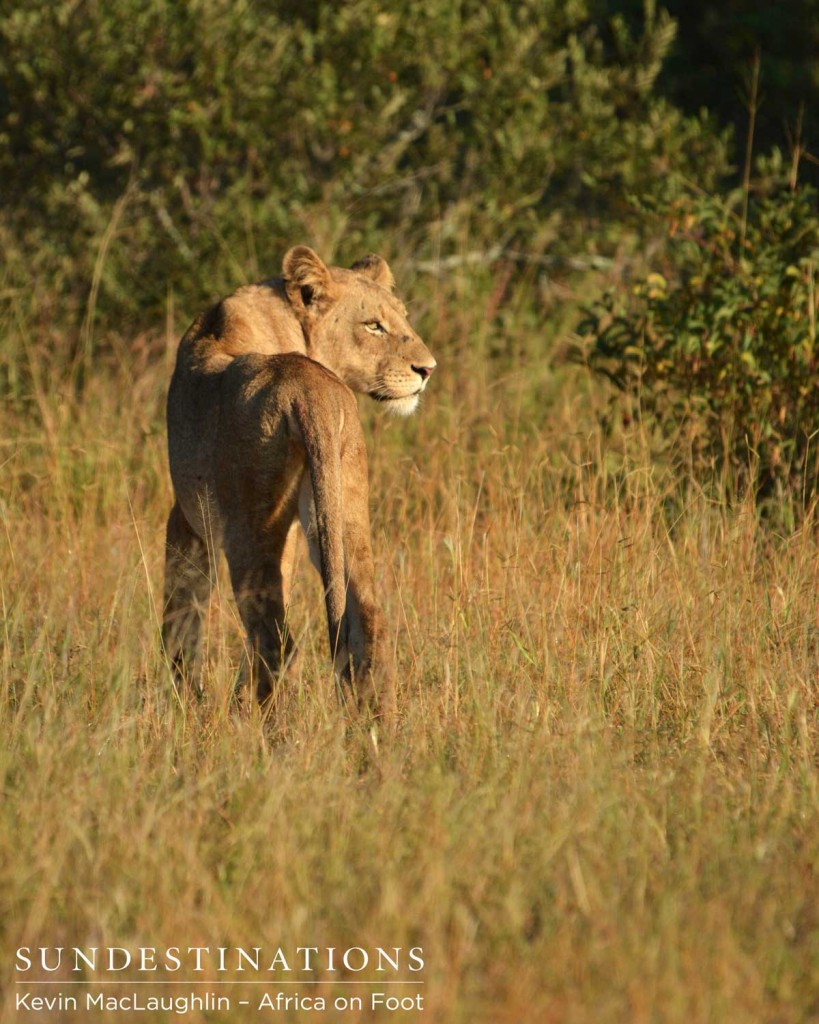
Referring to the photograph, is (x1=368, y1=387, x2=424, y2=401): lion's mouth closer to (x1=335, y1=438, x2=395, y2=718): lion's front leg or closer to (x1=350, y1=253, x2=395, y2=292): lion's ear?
(x1=350, y1=253, x2=395, y2=292): lion's ear

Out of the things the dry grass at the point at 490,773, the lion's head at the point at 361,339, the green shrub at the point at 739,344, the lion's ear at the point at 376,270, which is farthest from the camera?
the green shrub at the point at 739,344

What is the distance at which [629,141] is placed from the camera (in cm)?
834

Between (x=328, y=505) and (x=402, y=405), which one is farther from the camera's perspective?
(x=402, y=405)

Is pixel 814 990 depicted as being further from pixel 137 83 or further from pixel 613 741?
pixel 137 83

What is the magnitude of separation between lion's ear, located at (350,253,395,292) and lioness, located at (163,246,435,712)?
0.86 ft

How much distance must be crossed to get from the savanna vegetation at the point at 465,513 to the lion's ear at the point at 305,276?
0.90m

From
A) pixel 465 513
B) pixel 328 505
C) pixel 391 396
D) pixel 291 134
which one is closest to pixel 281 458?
pixel 328 505

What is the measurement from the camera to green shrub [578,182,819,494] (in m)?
5.52

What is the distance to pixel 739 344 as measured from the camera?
223 inches

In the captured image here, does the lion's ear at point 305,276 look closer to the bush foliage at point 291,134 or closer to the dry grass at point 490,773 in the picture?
the dry grass at point 490,773

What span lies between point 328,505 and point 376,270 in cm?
171

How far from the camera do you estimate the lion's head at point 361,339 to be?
4727mm

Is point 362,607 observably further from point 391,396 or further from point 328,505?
point 391,396

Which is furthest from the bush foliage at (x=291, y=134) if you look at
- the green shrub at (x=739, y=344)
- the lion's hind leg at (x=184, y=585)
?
the lion's hind leg at (x=184, y=585)
